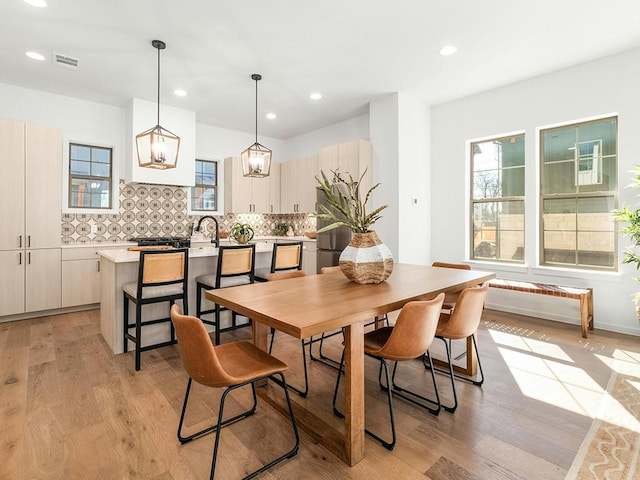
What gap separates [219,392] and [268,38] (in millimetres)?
3314

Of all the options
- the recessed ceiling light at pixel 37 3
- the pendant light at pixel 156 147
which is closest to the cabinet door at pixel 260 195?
the pendant light at pixel 156 147

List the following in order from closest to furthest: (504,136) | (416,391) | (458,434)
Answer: (458,434), (416,391), (504,136)

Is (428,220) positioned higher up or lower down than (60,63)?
lower down

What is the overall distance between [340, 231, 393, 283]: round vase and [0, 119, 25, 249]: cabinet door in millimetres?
4404

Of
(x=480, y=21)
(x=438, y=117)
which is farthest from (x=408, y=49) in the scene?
(x=438, y=117)

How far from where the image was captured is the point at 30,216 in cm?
436

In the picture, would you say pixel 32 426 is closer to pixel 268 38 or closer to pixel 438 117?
pixel 268 38

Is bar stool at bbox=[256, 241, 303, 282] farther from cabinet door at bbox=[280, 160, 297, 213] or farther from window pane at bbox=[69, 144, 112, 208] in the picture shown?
window pane at bbox=[69, 144, 112, 208]

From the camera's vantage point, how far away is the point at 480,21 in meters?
3.18

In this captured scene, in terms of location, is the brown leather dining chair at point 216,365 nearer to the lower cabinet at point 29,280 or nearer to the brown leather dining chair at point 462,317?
the brown leather dining chair at point 462,317

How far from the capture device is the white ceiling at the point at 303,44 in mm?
3010

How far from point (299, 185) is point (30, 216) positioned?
402 centimetres

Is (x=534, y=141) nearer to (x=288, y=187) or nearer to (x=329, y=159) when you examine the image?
(x=329, y=159)

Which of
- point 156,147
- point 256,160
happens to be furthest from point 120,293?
point 256,160
